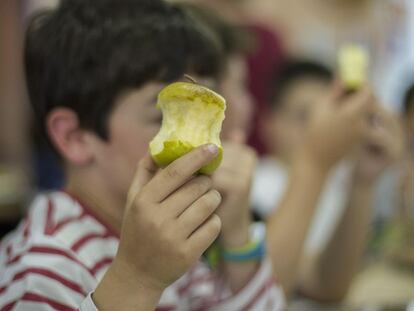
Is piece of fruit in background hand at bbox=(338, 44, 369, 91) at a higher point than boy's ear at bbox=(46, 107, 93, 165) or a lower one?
lower

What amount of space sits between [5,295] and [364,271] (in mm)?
891

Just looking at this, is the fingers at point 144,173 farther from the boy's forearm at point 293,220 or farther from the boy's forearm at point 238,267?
the boy's forearm at point 293,220

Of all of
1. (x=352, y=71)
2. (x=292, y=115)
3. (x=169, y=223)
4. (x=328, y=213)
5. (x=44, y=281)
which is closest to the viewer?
(x=169, y=223)

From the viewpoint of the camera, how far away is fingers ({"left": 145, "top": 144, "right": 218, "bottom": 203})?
Result: 467mm

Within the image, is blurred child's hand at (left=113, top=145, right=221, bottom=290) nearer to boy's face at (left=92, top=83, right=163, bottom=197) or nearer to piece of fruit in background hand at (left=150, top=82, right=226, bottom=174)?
piece of fruit in background hand at (left=150, top=82, right=226, bottom=174)

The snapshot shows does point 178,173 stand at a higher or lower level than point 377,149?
higher

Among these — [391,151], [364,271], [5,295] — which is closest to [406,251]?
[364,271]

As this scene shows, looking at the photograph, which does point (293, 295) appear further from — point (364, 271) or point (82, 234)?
point (82, 234)

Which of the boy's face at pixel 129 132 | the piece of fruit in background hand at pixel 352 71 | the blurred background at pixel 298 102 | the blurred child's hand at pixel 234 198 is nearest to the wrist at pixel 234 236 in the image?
the blurred child's hand at pixel 234 198

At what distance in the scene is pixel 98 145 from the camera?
73cm

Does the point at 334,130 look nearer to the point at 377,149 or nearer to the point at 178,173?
the point at 377,149

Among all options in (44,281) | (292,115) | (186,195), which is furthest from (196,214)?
(292,115)

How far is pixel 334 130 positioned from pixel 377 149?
174mm

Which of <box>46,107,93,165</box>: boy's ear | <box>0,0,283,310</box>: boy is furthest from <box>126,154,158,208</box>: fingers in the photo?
<box>46,107,93,165</box>: boy's ear
